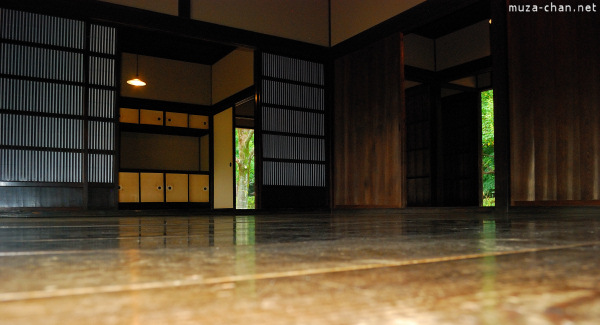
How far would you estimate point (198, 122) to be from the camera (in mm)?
8266

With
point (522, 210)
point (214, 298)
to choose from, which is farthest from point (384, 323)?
point (522, 210)

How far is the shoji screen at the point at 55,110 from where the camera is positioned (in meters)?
4.40

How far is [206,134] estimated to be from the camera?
8398 mm

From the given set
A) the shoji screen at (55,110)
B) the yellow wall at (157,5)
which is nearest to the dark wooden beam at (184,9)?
the yellow wall at (157,5)

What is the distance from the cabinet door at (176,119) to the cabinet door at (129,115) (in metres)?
0.52

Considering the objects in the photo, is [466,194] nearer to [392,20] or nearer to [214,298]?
[392,20]

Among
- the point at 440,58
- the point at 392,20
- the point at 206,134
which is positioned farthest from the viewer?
the point at 206,134

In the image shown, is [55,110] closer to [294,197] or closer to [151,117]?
[294,197]

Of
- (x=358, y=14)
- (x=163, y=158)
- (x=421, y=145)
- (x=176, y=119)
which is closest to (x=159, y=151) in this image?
(x=163, y=158)

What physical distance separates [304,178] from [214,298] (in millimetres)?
5741

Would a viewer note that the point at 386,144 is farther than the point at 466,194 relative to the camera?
No

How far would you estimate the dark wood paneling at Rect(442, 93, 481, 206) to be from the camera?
Result: 292 inches

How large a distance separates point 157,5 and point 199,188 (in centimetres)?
383

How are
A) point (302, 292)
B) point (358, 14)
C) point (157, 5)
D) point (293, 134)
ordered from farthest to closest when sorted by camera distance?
point (293, 134), point (358, 14), point (157, 5), point (302, 292)
